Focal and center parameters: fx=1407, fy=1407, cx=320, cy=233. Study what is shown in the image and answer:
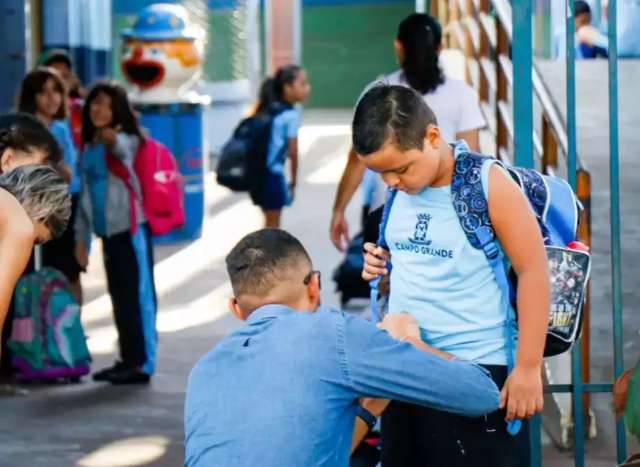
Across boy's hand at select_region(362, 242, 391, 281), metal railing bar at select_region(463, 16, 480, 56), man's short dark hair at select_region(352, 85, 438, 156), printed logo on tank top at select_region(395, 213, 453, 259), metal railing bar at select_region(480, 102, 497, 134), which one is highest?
metal railing bar at select_region(463, 16, 480, 56)

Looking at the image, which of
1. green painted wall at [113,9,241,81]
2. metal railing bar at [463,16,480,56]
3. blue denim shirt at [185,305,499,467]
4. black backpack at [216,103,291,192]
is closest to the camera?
blue denim shirt at [185,305,499,467]

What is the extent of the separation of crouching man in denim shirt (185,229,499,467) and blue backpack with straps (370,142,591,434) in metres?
0.37

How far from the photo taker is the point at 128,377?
292 inches

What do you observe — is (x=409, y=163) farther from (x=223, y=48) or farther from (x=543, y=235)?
(x=223, y=48)

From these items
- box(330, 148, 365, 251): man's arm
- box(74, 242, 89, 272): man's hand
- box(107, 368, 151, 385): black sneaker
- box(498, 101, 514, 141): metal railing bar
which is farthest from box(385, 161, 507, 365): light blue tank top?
box(74, 242, 89, 272): man's hand

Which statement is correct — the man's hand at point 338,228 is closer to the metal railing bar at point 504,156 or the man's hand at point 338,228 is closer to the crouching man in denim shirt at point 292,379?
the metal railing bar at point 504,156

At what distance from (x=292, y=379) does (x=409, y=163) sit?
1.99 ft

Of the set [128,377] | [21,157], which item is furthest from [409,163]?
[128,377]

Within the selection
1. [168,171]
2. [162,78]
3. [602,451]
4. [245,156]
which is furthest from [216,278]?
[602,451]

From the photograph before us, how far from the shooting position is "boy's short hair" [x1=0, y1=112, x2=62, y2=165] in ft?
16.1

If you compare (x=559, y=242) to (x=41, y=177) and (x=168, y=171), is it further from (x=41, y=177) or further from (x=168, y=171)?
(x=168, y=171)

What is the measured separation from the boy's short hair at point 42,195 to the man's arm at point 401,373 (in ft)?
3.71

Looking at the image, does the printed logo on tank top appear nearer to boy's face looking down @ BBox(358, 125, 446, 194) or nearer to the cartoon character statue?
boy's face looking down @ BBox(358, 125, 446, 194)

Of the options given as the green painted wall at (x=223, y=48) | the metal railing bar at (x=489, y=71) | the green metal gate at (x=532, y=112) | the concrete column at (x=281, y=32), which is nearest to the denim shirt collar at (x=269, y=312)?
the green metal gate at (x=532, y=112)
